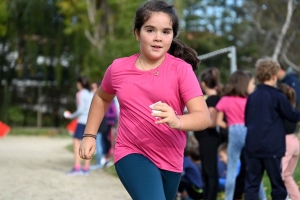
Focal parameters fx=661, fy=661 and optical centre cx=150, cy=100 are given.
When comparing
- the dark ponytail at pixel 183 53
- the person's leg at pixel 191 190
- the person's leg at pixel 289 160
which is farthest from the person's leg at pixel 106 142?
the dark ponytail at pixel 183 53

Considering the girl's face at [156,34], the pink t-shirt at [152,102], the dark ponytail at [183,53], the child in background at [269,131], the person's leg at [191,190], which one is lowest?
the person's leg at [191,190]

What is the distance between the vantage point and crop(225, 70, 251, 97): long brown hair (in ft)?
27.1

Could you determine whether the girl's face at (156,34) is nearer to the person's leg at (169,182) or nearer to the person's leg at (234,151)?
the person's leg at (169,182)

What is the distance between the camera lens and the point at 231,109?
8.23m

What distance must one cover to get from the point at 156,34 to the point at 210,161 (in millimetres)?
4041

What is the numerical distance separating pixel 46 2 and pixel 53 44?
2067mm

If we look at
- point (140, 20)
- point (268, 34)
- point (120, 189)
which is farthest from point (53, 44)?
point (140, 20)

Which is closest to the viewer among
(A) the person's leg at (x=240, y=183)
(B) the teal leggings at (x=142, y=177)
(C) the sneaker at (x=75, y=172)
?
(B) the teal leggings at (x=142, y=177)

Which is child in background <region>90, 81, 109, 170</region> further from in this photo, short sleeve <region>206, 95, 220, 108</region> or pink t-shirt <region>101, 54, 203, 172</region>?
pink t-shirt <region>101, 54, 203, 172</region>

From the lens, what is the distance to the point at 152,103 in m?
4.38

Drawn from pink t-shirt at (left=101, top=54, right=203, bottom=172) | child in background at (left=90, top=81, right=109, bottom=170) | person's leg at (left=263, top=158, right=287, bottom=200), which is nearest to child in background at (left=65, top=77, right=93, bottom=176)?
child in background at (left=90, top=81, right=109, bottom=170)

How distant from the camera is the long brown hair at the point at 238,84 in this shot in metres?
8.26

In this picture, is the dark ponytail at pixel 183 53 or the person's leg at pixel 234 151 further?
the person's leg at pixel 234 151

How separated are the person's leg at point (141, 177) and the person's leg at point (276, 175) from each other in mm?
3019
